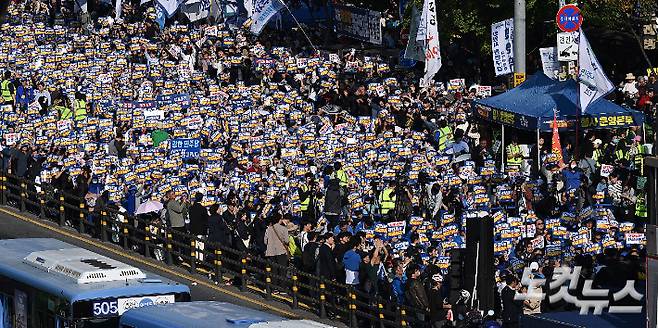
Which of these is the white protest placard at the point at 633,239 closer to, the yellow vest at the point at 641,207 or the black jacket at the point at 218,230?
the yellow vest at the point at 641,207

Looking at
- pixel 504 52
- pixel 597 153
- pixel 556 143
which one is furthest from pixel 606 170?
pixel 504 52

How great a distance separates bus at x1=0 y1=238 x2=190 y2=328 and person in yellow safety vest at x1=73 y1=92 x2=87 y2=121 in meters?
11.6

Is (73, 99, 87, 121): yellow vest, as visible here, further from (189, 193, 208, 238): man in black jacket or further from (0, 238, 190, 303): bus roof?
(0, 238, 190, 303): bus roof

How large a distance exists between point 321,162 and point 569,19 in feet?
20.6

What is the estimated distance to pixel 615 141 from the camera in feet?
113

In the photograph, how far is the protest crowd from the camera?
1080 inches

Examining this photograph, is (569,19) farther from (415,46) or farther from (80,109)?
(80,109)

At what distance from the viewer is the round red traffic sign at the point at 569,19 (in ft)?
116

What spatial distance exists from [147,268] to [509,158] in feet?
27.0

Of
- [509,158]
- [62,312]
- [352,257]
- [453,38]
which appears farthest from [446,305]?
[453,38]

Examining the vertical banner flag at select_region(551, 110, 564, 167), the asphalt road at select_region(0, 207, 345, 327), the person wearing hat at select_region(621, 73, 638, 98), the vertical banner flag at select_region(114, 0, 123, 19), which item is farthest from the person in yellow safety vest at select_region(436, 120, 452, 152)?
the vertical banner flag at select_region(114, 0, 123, 19)

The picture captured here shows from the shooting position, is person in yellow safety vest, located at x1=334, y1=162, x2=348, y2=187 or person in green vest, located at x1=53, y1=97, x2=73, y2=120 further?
person in green vest, located at x1=53, y1=97, x2=73, y2=120

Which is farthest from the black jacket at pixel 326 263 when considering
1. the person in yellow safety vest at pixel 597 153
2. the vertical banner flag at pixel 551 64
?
the vertical banner flag at pixel 551 64

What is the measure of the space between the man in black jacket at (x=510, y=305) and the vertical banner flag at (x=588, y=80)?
37.1ft
